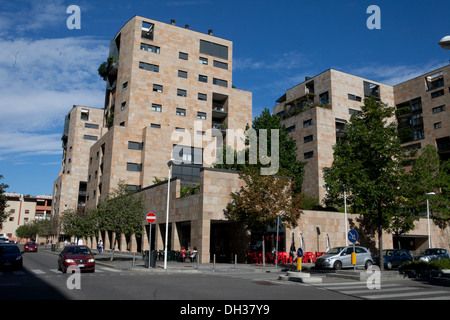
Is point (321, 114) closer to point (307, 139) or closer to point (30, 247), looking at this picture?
point (307, 139)

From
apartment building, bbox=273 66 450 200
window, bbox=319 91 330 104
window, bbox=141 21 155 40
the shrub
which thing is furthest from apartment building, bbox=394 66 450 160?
the shrub

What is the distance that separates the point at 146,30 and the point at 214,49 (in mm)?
11187

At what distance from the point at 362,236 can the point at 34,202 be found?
121m

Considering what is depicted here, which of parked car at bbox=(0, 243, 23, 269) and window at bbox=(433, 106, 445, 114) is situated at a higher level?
window at bbox=(433, 106, 445, 114)

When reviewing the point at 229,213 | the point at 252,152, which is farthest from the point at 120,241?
the point at 229,213

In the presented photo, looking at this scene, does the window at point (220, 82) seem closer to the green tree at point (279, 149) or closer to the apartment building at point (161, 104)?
the apartment building at point (161, 104)

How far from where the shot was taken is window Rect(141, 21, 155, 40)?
57.0 metres

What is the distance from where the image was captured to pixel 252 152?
42.7 metres

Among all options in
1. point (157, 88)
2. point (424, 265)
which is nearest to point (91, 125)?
point (157, 88)

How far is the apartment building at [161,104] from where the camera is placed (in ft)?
167

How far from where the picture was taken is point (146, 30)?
5762 centimetres

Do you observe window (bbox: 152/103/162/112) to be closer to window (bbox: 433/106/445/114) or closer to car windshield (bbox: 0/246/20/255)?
car windshield (bbox: 0/246/20/255)

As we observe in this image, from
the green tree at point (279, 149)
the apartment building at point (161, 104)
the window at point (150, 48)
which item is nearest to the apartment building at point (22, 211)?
the apartment building at point (161, 104)

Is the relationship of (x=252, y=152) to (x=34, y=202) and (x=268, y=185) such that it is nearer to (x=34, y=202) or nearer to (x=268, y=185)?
(x=268, y=185)
